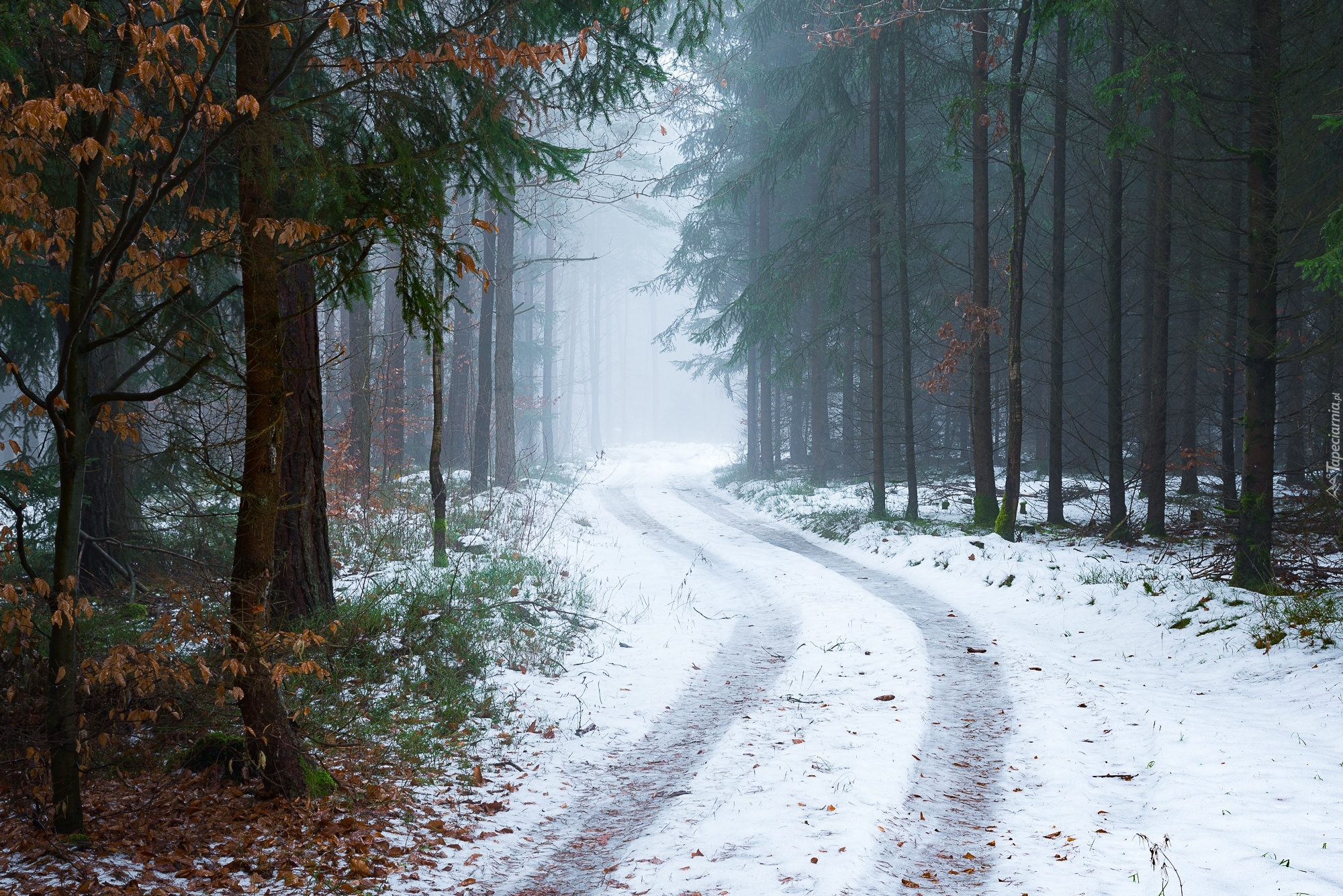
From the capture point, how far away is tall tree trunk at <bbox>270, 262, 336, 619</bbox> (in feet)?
20.8

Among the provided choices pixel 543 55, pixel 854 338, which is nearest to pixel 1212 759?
pixel 543 55

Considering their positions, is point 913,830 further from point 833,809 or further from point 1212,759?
point 1212,759

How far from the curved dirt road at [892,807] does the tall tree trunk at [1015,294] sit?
3909 millimetres

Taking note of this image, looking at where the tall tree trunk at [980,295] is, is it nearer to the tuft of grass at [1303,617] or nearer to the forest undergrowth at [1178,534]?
the forest undergrowth at [1178,534]

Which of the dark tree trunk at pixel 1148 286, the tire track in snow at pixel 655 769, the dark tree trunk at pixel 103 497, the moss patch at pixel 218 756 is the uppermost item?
the dark tree trunk at pixel 1148 286

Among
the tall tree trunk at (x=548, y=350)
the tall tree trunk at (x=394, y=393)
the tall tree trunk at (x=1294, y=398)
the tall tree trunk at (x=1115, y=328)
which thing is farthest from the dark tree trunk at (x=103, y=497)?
the tall tree trunk at (x=548, y=350)

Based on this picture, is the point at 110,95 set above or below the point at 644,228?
below

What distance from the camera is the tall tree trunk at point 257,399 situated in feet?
13.8

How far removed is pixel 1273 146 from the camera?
28.3ft

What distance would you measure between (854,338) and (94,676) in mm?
22325

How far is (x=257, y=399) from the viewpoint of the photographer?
4.30 m

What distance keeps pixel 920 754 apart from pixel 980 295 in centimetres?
1074

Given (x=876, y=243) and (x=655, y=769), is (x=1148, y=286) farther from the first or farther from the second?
(x=655, y=769)

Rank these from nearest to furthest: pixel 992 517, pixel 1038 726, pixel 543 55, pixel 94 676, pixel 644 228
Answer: pixel 94 676, pixel 543 55, pixel 1038 726, pixel 992 517, pixel 644 228
